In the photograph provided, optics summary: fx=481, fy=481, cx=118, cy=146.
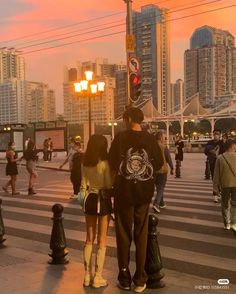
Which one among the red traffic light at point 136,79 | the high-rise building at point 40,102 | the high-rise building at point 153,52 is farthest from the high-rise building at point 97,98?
the red traffic light at point 136,79

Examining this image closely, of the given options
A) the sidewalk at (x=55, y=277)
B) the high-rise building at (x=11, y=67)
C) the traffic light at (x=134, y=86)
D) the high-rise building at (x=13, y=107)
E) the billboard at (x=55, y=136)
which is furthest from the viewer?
the high-rise building at (x=13, y=107)

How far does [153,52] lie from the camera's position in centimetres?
6175

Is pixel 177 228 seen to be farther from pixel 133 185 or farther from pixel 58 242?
pixel 133 185

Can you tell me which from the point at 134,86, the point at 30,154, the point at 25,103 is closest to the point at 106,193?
the point at 30,154

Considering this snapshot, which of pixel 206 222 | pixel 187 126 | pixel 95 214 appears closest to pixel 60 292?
pixel 95 214

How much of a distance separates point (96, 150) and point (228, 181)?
158 inches

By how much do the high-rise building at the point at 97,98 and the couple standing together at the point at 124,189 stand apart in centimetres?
4095

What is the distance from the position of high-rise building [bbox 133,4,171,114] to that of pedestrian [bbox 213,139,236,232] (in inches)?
1128

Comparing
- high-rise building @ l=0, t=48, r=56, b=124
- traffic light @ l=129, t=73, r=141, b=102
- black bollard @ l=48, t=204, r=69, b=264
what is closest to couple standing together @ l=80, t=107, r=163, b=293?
black bollard @ l=48, t=204, r=69, b=264

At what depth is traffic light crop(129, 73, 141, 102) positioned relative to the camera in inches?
646

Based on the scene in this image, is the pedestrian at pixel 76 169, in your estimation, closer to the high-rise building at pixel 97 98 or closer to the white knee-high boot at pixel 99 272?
the white knee-high boot at pixel 99 272

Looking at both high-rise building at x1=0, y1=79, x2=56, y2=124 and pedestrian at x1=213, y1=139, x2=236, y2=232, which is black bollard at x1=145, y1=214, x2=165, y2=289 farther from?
high-rise building at x1=0, y1=79, x2=56, y2=124

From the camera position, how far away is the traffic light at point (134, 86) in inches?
646

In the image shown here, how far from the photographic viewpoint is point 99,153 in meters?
5.23
